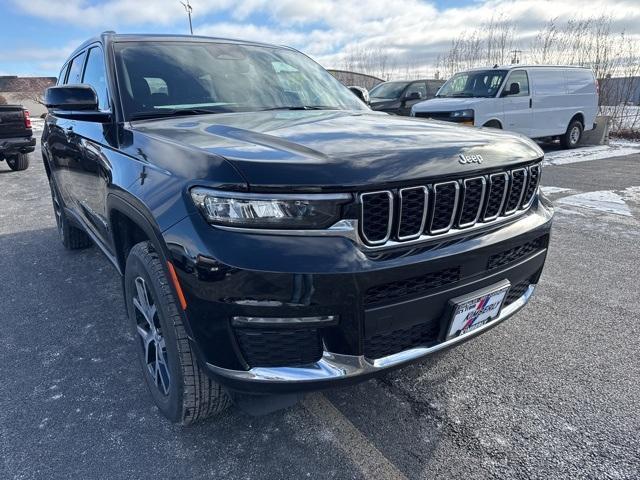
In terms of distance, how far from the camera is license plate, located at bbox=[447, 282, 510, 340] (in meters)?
1.81

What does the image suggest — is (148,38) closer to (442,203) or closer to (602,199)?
(442,203)

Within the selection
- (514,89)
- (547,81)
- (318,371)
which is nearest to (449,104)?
(514,89)

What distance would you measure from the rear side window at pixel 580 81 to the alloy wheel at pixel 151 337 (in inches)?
460

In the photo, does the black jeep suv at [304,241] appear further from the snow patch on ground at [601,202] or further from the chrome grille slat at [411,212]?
the snow patch on ground at [601,202]

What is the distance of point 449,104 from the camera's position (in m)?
9.34

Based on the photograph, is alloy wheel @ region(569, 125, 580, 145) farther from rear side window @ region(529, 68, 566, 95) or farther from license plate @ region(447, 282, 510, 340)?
license plate @ region(447, 282, 510, 340)

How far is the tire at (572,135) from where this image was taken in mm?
11445

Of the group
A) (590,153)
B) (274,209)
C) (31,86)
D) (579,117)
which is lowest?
(590,153)

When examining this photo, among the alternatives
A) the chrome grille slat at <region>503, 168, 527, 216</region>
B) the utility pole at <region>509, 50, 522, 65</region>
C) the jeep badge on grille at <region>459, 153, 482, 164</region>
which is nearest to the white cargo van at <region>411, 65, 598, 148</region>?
the utility pole at <region>509, 50, 522, 65</region>

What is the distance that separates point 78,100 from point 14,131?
8688mm

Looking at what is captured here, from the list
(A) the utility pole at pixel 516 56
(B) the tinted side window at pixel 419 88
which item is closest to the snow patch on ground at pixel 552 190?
(B) the tinted side window at pixel 419 88

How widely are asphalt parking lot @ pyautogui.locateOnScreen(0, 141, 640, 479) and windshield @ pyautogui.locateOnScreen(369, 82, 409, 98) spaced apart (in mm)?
10029

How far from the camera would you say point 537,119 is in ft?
34.0

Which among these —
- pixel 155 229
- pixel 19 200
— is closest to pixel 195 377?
pixel 155 229
